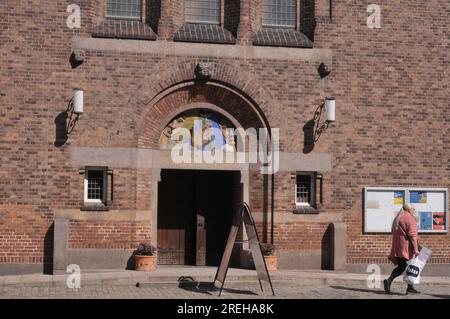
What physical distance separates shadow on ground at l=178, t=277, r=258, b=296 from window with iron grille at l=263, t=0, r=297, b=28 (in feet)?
22.4

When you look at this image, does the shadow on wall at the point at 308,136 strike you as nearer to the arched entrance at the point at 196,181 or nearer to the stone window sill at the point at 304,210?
the arched entrance at the point at 196,181

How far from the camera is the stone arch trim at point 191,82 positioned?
17.4 meters

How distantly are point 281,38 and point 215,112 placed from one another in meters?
2.42

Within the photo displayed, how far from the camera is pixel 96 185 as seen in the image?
17.4 meters

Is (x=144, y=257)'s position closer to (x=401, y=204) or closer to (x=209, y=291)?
(x=209, y=291)

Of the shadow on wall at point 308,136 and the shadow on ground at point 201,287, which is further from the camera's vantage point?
the shadow on wall at point 308,136

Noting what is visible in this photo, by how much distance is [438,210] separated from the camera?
1855cm

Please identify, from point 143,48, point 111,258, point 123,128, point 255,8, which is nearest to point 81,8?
point 143,48

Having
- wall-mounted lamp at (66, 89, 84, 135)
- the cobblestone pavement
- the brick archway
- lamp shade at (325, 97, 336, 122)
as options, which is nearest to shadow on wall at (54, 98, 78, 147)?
wall-mounted lamp at (66, 89, 84, 135)

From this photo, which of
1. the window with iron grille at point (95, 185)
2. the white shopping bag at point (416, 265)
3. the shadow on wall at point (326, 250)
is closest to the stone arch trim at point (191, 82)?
the window with iron grille at point (95, 185)

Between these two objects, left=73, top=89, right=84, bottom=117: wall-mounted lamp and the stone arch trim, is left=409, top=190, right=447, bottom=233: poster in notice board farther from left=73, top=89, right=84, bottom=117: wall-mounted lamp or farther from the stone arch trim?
left=73, top=89, right=84, bottom=117: wall-mounted lamp

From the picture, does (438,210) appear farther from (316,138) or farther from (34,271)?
(34,271)

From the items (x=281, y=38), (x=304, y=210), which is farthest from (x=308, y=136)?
(x=281, y=38)

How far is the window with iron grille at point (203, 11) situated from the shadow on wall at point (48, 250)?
19.9 ft
